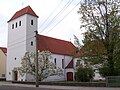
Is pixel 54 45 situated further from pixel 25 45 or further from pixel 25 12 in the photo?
pixel 25 12

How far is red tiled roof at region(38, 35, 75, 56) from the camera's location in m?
67.3

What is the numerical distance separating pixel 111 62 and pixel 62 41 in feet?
145

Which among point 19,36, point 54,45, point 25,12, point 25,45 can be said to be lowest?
point 25,45

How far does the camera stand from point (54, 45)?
2817 inches

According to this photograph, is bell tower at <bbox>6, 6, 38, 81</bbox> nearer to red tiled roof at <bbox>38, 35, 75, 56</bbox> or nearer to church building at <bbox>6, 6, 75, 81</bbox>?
church building at <bbox>6, 6, 75, 81</bbox>

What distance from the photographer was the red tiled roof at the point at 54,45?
67.3 meters

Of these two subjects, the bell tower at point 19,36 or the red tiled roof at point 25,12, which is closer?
the bell tower at point 19,36

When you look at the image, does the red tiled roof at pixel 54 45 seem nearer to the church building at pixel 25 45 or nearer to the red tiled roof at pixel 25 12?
the church building at pixel 25 45

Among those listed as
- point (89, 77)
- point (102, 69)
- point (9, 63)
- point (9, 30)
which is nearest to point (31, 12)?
point (9, 30)

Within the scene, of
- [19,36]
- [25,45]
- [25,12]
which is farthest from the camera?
[19,36]

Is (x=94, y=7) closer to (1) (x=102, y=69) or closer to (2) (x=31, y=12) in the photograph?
(1) (x=102, y=69)

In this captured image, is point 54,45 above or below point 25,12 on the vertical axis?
below

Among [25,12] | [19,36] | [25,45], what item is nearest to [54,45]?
[19,36]

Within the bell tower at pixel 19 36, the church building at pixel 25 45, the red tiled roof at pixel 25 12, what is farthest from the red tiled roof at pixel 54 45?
the red tiled roof at pixel 25 12
